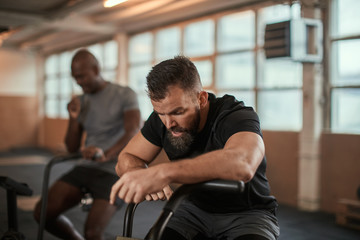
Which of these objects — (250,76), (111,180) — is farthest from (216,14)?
(111,180)

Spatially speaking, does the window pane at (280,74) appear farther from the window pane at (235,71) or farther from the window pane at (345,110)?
the window pane at (345,110)

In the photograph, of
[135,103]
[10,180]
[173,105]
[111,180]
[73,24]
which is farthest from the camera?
[73,24]

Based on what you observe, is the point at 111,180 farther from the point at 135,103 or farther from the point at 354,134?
the point at 354,134

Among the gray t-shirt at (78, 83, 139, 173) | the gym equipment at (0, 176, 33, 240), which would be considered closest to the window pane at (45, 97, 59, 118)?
the gray t-shirt at (78, 83, 139, 173)

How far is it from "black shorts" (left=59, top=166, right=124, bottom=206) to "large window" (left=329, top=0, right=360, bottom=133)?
138 inches

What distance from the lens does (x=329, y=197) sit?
498cm

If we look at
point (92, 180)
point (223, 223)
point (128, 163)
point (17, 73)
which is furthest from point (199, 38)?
point (17, 73)

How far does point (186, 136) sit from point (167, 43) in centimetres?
631

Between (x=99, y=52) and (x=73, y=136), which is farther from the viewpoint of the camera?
(x=99, y=52)

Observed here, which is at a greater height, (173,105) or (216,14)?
(216,14)

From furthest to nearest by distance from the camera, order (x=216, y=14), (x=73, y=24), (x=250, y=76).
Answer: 1. (x=73, y=24)
2. (x=216, y=14)
3. (x=250, y=76)

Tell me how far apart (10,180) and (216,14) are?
17.1 ft

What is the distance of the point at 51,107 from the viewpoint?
1255 centimetres

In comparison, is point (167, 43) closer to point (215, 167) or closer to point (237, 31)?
point (237, 31)
